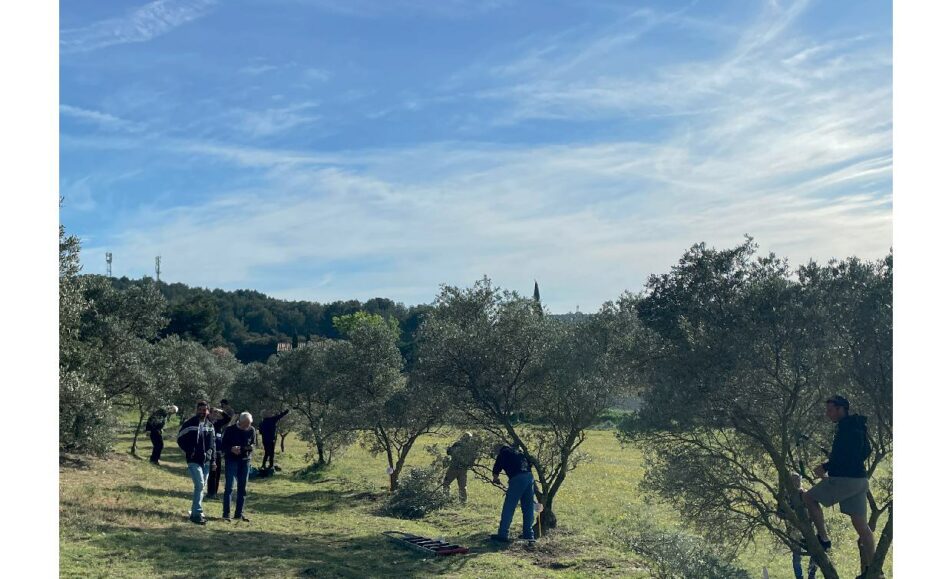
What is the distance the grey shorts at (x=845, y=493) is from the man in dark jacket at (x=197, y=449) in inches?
427

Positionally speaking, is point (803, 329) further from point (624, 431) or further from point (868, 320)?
point (624, 431)

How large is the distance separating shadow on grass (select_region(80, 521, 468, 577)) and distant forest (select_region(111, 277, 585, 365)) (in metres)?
71.1

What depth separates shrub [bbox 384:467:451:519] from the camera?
1933 cm

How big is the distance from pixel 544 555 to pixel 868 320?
7616mm

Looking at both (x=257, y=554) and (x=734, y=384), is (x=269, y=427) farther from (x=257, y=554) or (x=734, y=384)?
(x=734, y=384)

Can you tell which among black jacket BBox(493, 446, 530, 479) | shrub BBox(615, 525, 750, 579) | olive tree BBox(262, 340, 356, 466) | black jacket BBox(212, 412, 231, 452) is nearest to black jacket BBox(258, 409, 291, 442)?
olive tree BBox(262, 340, 356, 466)

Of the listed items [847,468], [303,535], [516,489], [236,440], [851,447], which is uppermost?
[851,447]

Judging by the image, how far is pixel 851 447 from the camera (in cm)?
862

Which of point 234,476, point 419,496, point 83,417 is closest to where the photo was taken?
point 234,476

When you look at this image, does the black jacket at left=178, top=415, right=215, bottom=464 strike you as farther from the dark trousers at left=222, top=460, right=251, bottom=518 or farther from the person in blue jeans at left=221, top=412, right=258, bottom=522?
the dark trousers at left=222, top=460, right=251, bottom=518

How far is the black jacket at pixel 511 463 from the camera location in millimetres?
14102

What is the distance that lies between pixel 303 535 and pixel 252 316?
112 m

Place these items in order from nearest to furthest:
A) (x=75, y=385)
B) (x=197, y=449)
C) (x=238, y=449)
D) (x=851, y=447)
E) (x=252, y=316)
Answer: (x=851, y=447) → (x=197, y=449) → (x=238, y=449) → (x=75, y=385) → (x=252, y=316)

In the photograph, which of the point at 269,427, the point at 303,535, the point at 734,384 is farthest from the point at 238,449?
the point at 734,384
